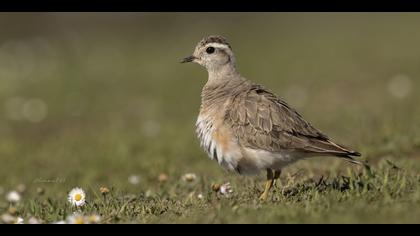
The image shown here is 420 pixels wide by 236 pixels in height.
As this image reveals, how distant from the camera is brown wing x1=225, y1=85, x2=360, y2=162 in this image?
7.58 m

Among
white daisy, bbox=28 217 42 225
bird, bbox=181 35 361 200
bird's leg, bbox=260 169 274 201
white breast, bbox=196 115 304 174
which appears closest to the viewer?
white daisy, bbox=28 217 42 225

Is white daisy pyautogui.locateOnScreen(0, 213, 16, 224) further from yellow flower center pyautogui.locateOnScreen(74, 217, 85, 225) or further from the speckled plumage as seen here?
the speckled plumage

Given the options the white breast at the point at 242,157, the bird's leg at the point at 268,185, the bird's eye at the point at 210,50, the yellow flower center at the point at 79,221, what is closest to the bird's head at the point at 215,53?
the bird's eye at the point at 210,50

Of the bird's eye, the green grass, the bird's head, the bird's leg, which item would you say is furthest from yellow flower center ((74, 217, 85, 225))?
the bird's eye

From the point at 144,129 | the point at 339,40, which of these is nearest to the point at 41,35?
the point at 339,40

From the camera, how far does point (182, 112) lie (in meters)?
17.5

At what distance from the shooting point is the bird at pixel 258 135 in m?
Answer: 7.65

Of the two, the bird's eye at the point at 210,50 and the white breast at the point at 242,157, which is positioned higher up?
the bird's eye at the point at 210,50

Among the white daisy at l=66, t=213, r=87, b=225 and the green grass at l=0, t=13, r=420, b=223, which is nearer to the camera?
the white daisy at l=66, t=213, r=87, b=225

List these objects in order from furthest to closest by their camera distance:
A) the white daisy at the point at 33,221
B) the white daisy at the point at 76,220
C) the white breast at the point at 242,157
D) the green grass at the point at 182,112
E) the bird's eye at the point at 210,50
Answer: the bird's eye at the point at 210,50
the white breast at the point at 242,157
the green grass at the point at 182,112
the white daisy at the point at 33,221
the white daisy at the point at 76,220

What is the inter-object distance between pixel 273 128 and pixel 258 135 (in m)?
0.19

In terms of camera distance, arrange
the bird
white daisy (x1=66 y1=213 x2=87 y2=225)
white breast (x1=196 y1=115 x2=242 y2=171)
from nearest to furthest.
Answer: white daisy (x1=66 y1=213 x2=87 y2=225) < the bird < white breast (x1=196 y1=115 x2=242 y2=171)

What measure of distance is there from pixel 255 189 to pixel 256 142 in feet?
3.03

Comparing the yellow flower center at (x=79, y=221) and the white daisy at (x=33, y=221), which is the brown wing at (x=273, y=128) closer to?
the yellow flower center at (x=79, y=221)
